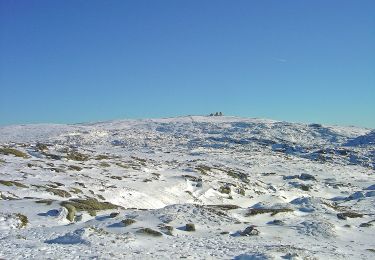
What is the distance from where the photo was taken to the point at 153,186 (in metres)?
40.6

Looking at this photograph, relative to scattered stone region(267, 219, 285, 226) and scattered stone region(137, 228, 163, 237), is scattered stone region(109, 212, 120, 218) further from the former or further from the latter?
scattered stone region(267, 219, 285, 226)

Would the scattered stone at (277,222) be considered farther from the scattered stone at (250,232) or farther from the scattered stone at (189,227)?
the scattered stone at (189,227)

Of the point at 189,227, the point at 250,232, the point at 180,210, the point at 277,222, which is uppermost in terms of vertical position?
the point at 180,210

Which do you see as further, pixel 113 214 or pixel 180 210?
pixel 180 210

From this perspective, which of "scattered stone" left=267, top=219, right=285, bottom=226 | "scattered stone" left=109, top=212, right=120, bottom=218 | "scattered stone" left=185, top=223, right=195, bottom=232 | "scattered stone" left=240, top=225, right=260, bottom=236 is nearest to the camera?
"scattered stone" left=240, top=225, right=260, bottom=236

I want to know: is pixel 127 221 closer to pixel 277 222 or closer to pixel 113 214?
pixel 113 214

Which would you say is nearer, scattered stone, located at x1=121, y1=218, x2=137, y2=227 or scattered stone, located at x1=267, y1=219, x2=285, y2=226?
scattered stone, located at x1=121, y1=218, x2=137, y2=227

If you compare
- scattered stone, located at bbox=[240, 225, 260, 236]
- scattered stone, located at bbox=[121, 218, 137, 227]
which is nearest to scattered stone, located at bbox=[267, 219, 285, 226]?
scattered stone, located at bbox=[240, 225, 260, 236]

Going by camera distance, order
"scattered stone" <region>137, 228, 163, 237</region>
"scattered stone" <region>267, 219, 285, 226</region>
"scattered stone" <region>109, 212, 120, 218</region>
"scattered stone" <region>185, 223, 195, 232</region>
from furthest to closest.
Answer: "scattered stone" <region>267, 219, 285, 226</region>, "scattered stone" <region>109, 212, 120, 218</region>, "scattered stone" <region>185, 223, 195, 232</region>, "scattered stone" <region>137, 228, 163, 237</region>

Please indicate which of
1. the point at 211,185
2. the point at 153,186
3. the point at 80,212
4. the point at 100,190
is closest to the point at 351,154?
the point at 211,185

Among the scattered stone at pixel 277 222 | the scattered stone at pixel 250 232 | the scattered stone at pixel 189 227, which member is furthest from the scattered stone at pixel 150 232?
the scattered stone at pixel 277 222

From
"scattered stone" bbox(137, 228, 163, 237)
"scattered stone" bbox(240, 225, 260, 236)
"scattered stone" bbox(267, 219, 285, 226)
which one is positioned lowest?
→ "scattered stone" bbox(267, 219, 285, 226)

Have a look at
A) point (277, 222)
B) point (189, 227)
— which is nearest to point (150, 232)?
point (189, 227)

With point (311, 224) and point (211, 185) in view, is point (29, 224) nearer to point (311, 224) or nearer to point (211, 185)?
point (311, 224)
